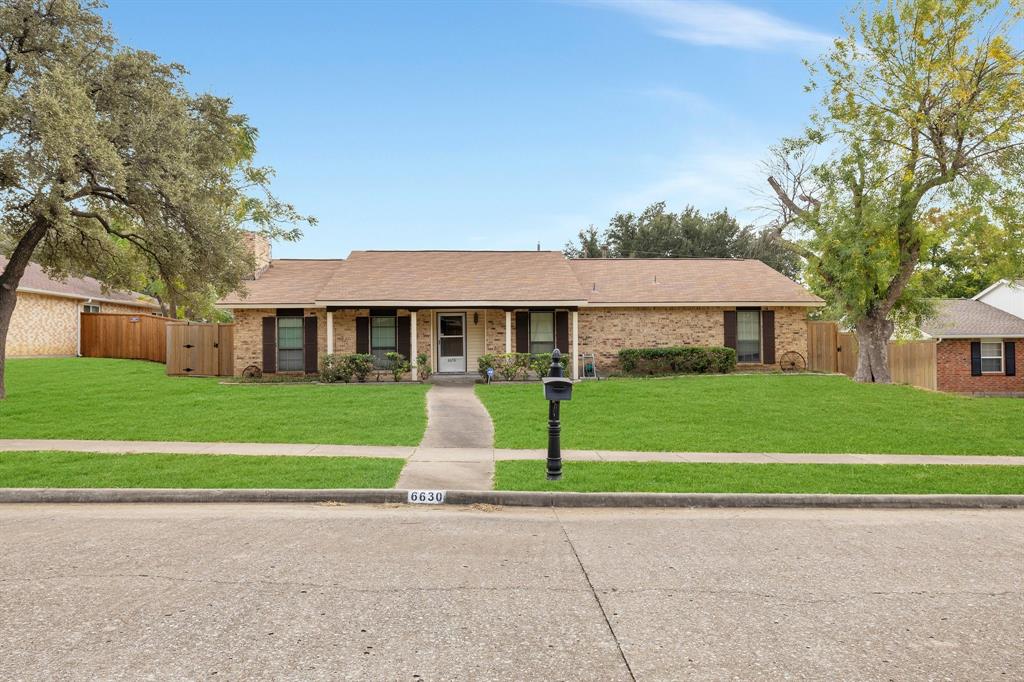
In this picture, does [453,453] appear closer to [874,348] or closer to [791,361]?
[874,348]

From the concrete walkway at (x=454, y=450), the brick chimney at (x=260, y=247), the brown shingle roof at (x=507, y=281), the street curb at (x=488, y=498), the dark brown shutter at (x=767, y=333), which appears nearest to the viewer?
the street curb at (x=488, y=498)

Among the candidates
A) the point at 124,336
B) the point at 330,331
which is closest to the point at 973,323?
the point at 330,331

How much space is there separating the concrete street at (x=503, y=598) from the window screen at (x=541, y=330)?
15.3 metres

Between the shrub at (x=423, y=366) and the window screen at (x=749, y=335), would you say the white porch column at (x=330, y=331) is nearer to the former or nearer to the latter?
the shrub at (x=423, y=366)

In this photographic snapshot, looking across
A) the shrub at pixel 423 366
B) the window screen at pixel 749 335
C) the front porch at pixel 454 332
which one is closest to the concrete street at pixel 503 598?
the shrub at pixel 423 366

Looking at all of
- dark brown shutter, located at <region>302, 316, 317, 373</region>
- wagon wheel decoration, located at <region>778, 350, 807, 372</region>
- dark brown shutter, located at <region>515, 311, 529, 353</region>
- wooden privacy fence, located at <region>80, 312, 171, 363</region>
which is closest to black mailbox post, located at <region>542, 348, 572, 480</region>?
dark brown shutter, located at <region>515, 311, 529, 353</region>

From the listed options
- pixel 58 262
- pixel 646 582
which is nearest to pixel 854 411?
pixel 646 582

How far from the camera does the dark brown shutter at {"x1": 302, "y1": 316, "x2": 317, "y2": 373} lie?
21.4 meters

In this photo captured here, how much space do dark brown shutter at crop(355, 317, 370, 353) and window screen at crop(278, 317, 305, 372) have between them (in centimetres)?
200

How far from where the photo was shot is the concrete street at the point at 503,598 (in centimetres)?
336

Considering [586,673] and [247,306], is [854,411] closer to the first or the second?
[586,673]

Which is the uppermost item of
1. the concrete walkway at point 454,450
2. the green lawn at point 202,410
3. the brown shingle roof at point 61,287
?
the brown shingle roof at point 61,287

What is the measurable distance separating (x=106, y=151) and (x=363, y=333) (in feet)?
32.4

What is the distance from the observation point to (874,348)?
20141 millimetres
